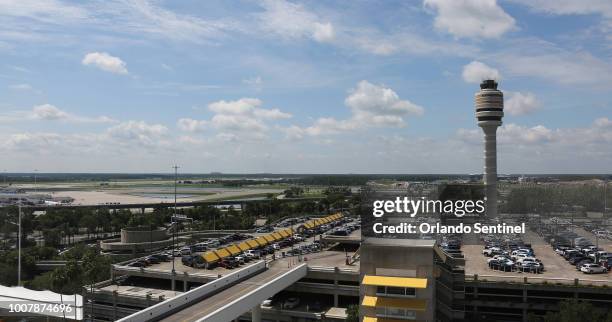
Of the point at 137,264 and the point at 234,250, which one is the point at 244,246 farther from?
the point at 137,264

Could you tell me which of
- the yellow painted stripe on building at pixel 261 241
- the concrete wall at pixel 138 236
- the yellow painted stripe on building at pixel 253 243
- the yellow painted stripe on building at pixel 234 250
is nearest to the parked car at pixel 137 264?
the yellow painted stripe on building at pixel 234 250

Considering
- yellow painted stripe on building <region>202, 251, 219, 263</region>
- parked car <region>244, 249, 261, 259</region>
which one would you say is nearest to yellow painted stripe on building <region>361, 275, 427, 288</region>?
yellow painted stripe on building <region>202, 251, 219, 263</region>

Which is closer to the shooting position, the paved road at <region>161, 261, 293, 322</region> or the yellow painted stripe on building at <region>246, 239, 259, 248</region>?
the paved road at <region>161, 261, 293, 322</region>

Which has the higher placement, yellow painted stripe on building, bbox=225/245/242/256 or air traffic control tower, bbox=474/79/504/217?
air traffic control tower, bbox=474/79/504/217

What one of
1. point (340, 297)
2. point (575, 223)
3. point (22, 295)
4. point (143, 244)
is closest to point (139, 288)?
point (22, 295)

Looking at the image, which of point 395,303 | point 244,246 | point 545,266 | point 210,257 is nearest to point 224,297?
point 395,303

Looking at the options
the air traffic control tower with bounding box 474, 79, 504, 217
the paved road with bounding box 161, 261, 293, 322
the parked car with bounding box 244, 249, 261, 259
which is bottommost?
the parked car with bounding box 244, 249, 261, 259

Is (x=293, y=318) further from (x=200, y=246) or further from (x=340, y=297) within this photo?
(x=200, y=246)

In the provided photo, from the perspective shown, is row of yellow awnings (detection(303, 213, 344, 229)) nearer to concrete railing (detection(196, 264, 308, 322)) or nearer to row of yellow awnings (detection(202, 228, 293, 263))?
row of yellow awnings (detection(202, 228, 293, 263))
